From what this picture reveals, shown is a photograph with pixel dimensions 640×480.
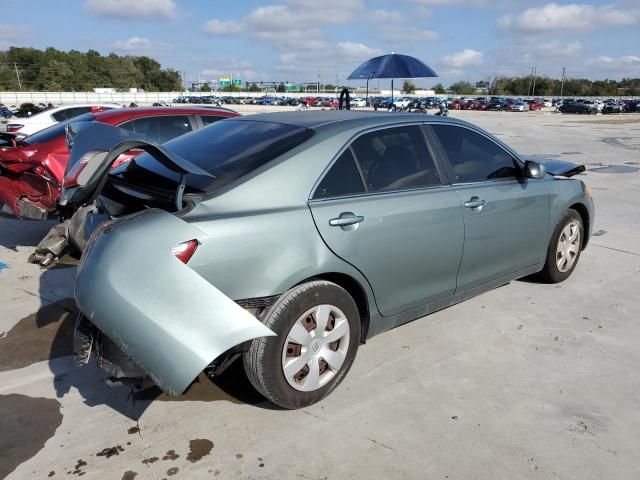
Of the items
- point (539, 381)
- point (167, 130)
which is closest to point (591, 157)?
point (167, 130)

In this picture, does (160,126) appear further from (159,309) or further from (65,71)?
(65,71)

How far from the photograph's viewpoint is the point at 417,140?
362 cm

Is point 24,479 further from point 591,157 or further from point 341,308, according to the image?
point 591,157

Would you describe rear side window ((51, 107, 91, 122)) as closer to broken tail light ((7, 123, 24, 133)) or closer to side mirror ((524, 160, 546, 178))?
broken tail light ((7, 123, 24, 133))

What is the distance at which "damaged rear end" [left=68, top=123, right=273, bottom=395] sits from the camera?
2295 millimetres

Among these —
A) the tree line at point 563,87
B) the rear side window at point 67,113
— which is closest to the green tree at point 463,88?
the tree line at point 563,87

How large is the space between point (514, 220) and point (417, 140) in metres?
1.09

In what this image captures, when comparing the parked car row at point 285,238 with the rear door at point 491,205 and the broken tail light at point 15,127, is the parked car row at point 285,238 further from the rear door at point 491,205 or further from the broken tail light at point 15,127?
the broken tail light at point 15,127

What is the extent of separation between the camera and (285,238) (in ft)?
8.93

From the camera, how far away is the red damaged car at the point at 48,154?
535cm

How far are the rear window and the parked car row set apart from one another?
14mm

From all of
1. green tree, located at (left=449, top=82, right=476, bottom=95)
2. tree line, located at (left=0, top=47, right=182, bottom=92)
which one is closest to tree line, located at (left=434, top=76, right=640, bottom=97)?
green tree, located at (left=449, top=82, right=476, bottom=95)

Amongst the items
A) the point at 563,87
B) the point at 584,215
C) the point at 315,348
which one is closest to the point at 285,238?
the point at 315,348

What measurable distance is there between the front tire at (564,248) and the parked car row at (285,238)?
49 cm
